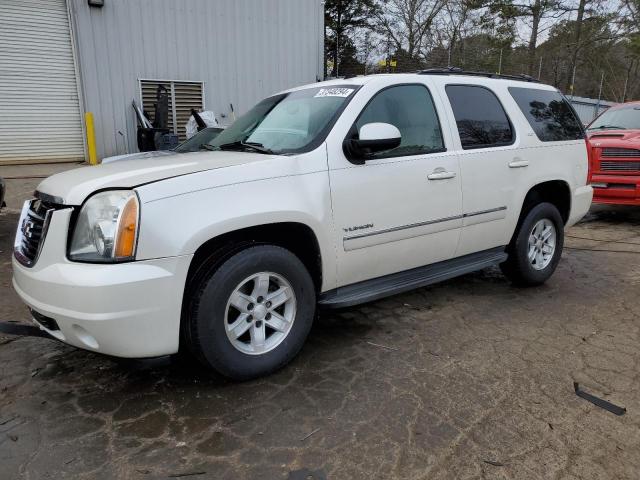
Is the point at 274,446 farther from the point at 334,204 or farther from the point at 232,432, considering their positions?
the point at 334,204

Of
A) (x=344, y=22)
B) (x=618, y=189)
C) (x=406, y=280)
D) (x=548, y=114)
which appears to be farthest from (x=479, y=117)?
(x=344, y=22)

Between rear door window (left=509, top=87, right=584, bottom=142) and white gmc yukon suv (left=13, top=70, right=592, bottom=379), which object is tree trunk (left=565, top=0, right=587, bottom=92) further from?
white gmc yukon suv (left=13, top=70, right=592, bottom=379)

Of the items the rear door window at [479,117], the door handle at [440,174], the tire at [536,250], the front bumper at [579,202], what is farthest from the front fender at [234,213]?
the front bumper at [579,202]

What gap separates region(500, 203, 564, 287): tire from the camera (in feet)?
14.8

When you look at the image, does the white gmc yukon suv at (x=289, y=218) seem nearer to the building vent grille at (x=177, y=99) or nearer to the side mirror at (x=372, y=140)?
the side mirror at (x=372, y=140)

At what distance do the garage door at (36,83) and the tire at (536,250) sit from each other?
32.9ft

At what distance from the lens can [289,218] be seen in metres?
2.94

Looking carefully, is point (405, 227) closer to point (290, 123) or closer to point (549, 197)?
point (290, 123)

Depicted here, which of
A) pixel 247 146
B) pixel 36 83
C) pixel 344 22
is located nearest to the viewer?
pixel 247 146

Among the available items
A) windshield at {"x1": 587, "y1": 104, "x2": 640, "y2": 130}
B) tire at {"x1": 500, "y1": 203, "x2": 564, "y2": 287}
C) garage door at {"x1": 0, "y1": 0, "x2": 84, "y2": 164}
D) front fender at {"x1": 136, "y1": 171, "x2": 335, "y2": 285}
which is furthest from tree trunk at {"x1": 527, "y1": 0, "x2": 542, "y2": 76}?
front fender at {"x1": 136, "y1": 171, "x2": 335, "y2": 285}

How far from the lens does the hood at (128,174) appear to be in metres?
2.59

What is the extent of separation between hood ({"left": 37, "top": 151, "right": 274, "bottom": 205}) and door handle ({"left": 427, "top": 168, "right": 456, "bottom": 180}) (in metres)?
1.23

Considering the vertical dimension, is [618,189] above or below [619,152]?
below

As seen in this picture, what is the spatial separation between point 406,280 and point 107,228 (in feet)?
6.76
